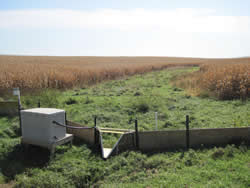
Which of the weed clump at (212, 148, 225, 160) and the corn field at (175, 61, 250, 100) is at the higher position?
the corn field at (175, 61, 250, 100)

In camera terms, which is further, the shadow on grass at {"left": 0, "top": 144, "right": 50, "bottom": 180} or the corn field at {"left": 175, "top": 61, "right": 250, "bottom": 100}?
the corn field at {"left": 175, "top": 61, "right": 250, "bottom": 100}

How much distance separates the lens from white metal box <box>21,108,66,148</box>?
19.1ft

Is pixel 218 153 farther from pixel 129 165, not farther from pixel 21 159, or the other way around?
pixel 21 159

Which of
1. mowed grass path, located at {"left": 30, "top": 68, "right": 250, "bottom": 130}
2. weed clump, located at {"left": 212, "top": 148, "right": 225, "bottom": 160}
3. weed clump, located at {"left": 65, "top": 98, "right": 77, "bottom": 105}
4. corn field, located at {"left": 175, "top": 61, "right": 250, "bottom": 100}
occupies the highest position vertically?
corn field, located at {"left": 175, "top": 61, "right": 250, "bottom": 100}

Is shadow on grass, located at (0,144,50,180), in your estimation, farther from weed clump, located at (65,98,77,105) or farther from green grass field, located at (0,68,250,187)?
weed clump, located at (65,98,77,105)

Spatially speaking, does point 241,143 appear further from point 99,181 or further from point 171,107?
point 171,107

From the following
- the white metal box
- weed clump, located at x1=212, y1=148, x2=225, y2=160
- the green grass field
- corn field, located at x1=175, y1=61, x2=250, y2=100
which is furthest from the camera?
corn field, located at x1=175, y1=61, x2=250, y2=100

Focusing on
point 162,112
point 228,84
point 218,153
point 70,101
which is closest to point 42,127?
point 218,153

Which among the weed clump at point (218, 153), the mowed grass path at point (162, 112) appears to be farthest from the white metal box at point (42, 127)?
the weed clump at point (218, 153)

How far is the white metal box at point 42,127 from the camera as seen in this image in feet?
19.1

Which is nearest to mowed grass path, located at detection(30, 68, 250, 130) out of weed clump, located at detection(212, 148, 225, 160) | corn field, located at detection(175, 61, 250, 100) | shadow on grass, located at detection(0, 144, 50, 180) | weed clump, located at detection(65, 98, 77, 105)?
weed clump, located at detection(65, 98, 77, 105)

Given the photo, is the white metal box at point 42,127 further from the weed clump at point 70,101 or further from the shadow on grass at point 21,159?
the weed clump at point 70,101

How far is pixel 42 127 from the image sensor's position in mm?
5930

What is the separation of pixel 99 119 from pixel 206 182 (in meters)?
4.92
